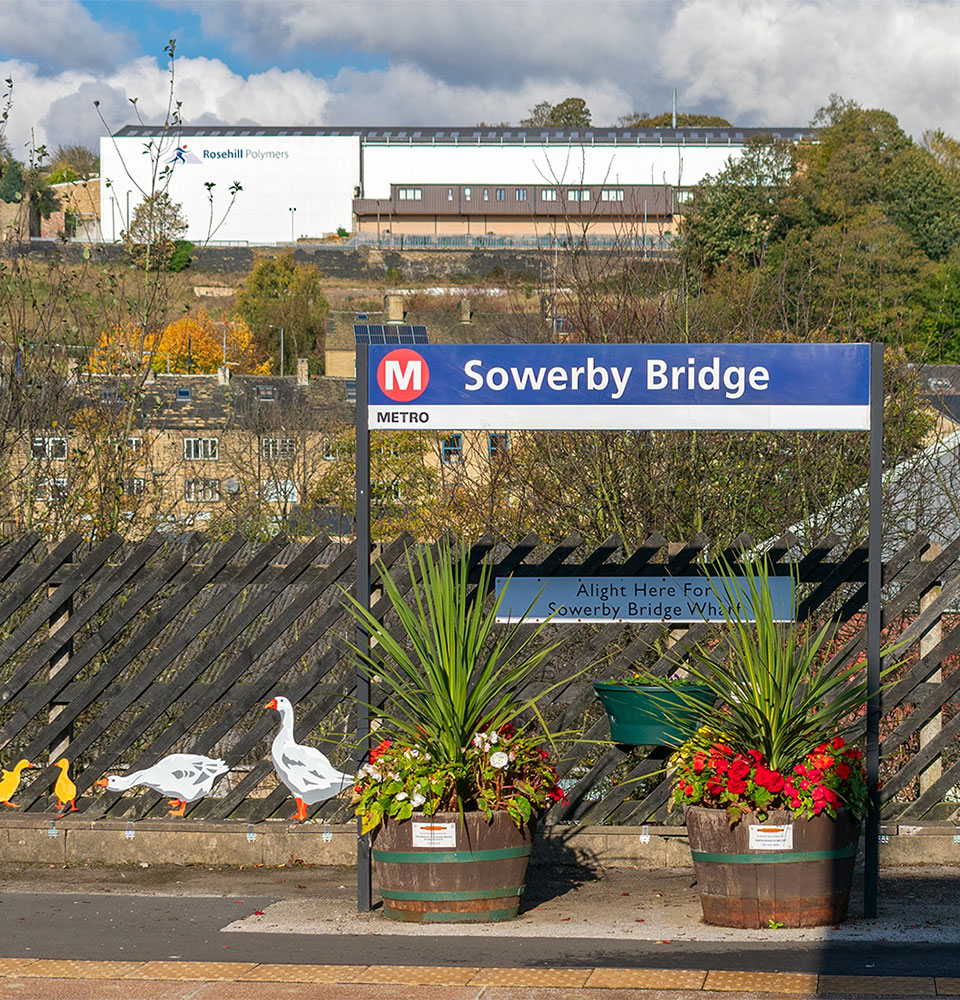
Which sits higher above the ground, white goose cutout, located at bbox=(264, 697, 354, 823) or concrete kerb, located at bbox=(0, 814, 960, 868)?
white goose cutout, located at bbox=(264, 697, 354, 823)

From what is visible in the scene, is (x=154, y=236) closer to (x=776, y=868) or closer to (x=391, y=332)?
(x=776, y=868)

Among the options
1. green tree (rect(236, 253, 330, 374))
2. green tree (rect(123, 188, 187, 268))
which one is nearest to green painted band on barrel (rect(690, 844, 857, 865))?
green tree (rect(123, 188, 187, 268))

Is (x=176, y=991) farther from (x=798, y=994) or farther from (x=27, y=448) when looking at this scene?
(x=27, y=448)

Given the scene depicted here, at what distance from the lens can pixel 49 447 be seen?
11.1 meters

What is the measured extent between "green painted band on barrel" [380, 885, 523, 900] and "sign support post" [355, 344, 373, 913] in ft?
0.94

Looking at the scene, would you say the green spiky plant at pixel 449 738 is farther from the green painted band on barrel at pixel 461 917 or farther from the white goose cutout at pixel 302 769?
the white goose cutout at pixel 302 769

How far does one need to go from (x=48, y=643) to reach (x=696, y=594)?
150 inches

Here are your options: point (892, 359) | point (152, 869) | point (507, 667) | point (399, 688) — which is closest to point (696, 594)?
point (507, 667)

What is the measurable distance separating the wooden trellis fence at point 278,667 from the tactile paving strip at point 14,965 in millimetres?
1996

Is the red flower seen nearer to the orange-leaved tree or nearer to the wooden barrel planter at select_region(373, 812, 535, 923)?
the wooden barrel planter at select_region(373, 812, 535, 923)

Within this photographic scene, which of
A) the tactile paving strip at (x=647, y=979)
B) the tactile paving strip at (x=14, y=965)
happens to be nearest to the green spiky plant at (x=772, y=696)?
the tactile paving strip at (x=647, y=979)

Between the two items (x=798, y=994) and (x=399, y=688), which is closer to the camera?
(x=798, y=994)

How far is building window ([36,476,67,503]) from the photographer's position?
10164 mm

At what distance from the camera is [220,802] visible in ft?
26.7
